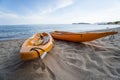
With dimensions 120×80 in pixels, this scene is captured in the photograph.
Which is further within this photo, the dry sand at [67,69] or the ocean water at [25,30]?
the ocean water at [25,30]

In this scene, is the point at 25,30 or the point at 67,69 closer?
the point at 67,69

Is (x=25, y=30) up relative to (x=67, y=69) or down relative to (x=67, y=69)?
down

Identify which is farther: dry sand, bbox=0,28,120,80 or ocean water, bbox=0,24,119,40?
ocean water, bbox=0,24,119,40

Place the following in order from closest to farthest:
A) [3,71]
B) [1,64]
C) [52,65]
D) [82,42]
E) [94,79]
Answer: [94,79] < [3,71] < [52,65] < [1,64] < [82,42]

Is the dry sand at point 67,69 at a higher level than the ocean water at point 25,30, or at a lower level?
higher

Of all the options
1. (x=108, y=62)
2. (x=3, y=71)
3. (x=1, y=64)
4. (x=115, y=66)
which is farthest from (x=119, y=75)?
(x=1, y=64)

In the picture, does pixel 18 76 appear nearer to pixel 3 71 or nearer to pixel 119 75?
pixel 3 71

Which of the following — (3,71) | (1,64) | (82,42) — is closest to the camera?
(3,71)

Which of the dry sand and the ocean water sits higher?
the dry sand

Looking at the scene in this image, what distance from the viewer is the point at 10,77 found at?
2.05 metres

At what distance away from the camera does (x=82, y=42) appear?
4527 mm

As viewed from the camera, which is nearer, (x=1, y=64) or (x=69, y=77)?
(x=69, y=77)

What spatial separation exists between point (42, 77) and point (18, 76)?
457mm

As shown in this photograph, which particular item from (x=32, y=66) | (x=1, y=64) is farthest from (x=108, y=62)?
(x=1, y=64)
